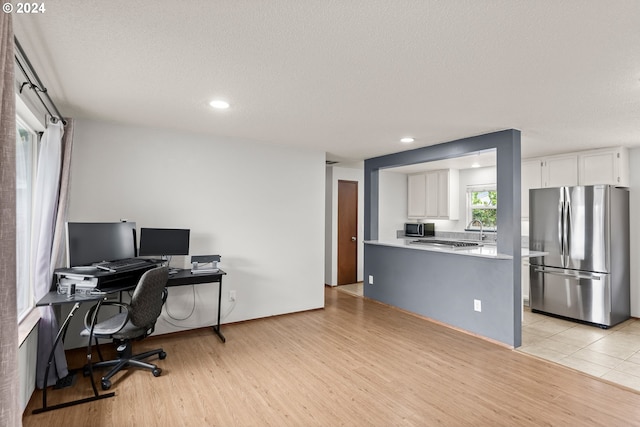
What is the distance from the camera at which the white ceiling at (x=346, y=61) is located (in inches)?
62.7

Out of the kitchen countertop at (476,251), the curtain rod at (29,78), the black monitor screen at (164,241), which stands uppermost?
the curtain rod at (29,78)

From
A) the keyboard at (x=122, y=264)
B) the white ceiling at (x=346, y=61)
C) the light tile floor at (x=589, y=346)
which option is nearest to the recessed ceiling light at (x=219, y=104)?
the white ceiling at (x=346, y=61)

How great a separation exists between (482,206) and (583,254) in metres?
2.16

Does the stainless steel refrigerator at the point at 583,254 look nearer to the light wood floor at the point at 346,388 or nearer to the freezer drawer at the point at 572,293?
the freezer drawer at the point at 572,293

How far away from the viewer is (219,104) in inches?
116

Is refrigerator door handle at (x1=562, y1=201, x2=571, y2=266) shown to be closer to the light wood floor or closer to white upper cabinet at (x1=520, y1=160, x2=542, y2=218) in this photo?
white upper cabinet at (x1=520, y1=160, x2=542, y2=218)

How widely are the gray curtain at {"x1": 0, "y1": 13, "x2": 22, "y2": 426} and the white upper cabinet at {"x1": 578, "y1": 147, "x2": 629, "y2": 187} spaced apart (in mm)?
5992

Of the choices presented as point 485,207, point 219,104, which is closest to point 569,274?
point 485,207

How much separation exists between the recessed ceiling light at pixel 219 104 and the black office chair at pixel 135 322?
5.03ft

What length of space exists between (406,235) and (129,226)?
5.60 meters

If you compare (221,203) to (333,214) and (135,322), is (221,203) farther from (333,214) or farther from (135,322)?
(333,214)

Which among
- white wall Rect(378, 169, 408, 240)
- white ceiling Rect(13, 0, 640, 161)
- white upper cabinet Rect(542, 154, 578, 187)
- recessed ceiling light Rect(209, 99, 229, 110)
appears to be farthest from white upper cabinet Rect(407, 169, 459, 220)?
recessed ceiling light Rect(209, 99, 229, 110)

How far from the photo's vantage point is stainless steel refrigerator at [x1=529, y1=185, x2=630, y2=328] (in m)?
4.29

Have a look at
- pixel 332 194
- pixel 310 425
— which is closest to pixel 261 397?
pixel 310 425
